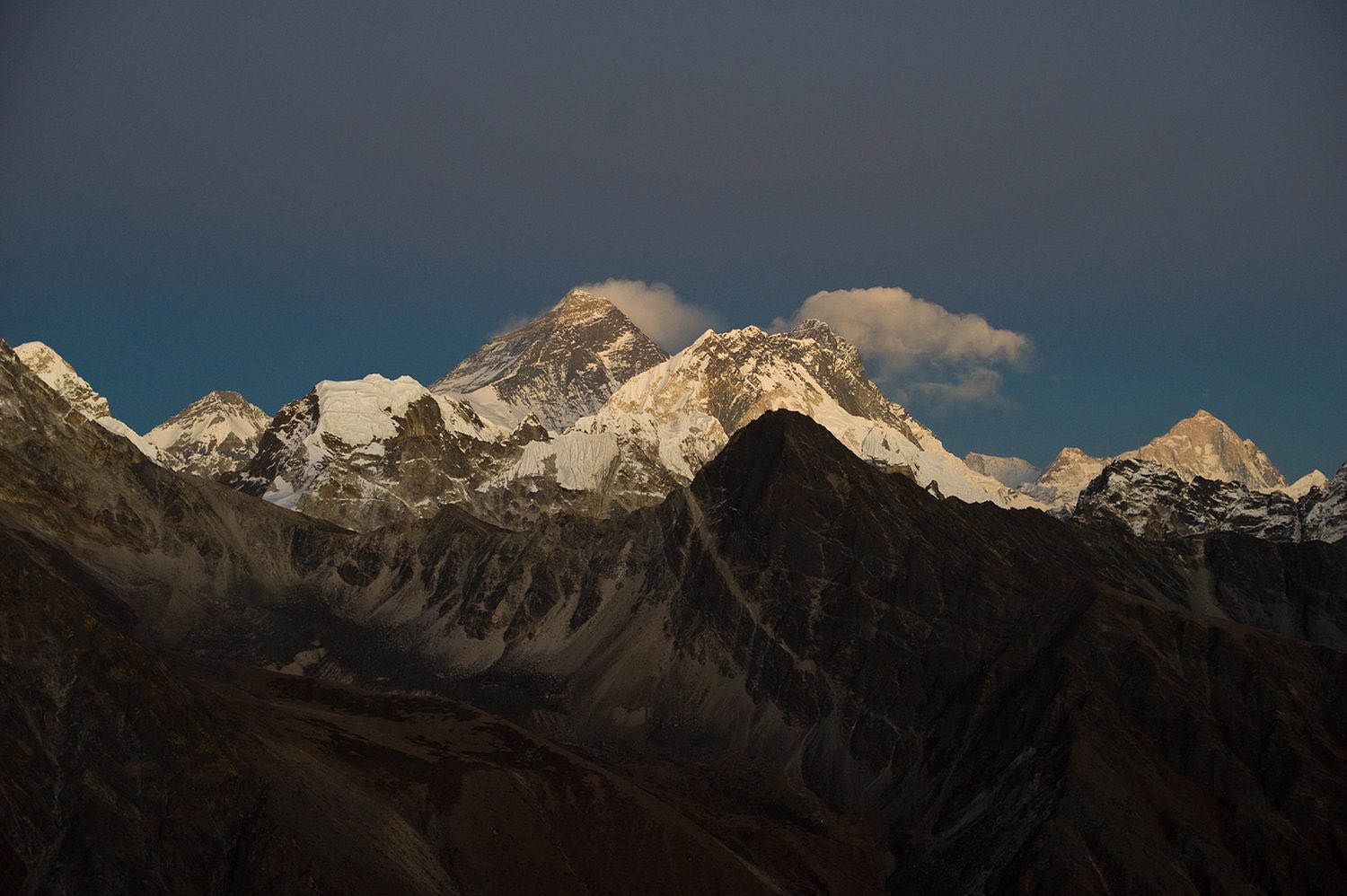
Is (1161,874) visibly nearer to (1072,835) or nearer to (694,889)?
(1072,835)

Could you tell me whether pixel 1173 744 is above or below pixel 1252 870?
above

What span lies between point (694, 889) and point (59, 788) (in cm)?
6478

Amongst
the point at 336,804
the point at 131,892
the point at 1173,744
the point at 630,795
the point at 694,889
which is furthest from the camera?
the point at 1173,744

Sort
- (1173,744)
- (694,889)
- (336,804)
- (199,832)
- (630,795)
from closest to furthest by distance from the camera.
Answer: (199,832)
(336,804)
(694,889)
(630,795)
(1173,744)

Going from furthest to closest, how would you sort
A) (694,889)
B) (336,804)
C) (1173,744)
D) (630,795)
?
(1173,744) → (630,795) → (694,889) → (336,804)

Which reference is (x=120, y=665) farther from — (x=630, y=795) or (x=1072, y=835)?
(x=1072, y=835)

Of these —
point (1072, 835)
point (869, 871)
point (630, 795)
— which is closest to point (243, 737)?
point (630, 795)

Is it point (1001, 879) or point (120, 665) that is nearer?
point (120, 665)

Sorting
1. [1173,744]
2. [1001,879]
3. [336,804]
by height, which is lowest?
[336,804]

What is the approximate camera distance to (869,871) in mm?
186000

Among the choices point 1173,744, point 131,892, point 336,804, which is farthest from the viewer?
point 1173,744

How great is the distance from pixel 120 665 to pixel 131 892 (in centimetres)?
2866

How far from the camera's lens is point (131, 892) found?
5182 inches

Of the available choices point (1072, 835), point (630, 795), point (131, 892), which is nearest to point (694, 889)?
point (630, 795)
